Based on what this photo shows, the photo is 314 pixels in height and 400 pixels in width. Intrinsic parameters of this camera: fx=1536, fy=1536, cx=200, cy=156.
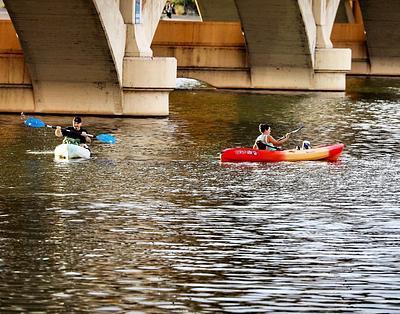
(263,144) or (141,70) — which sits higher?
(141,70)

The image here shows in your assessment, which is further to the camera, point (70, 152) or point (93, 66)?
point (93, 66)

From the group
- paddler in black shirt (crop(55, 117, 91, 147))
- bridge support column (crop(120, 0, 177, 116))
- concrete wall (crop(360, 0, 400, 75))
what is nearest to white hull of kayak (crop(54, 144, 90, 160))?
paddler in black shirt (crop(55, 117, 91, 147))

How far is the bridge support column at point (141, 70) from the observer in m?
46.5

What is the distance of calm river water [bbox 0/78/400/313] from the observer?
66.8 feet

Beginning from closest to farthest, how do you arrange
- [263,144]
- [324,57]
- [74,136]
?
[74,136] < [263,144] < [324,57]

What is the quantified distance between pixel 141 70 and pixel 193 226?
20.9 metres

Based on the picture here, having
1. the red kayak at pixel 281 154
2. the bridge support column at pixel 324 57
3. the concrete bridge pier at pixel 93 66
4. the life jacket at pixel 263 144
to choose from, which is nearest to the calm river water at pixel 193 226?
the red kayak at pixel 281 154

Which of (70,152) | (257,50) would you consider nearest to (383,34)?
(257,50)

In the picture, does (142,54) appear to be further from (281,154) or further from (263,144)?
(281,154)

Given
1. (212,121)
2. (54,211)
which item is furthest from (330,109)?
(54,211)

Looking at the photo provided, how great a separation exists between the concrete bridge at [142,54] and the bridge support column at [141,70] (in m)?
0.03

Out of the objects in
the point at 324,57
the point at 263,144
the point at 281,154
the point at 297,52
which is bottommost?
the point at 281,154

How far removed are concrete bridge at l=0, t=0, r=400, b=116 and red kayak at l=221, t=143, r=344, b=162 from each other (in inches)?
349

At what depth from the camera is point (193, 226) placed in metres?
26.0
